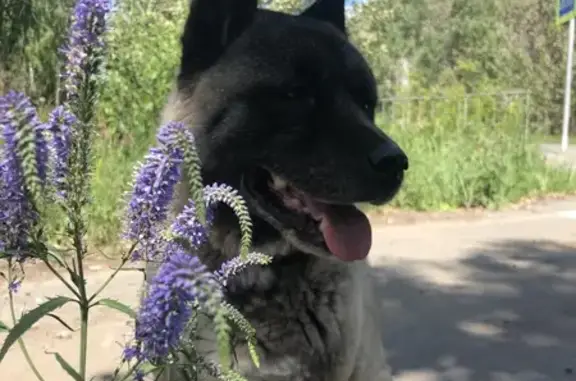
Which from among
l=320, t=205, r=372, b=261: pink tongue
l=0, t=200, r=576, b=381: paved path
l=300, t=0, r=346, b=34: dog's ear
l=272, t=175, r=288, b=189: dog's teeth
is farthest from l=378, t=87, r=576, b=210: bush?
l=272, t=175, r=288, b=189: dog's teeth

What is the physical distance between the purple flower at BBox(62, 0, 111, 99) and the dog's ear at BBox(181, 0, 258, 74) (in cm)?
119

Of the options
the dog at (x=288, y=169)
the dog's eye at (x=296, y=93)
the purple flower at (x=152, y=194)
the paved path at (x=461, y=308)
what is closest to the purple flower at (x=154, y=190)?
the purple flower at (x=152, y=194)

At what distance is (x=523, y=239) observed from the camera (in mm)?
6035

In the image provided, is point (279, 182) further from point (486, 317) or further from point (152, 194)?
point (486, 317)

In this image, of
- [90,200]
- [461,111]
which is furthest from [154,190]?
[461,111]

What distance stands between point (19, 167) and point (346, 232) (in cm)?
130

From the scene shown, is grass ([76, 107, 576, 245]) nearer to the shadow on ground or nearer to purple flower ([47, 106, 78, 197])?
the shadow on ground

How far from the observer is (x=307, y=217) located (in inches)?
78.3

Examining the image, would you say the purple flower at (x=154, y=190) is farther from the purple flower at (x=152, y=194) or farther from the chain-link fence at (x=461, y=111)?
the chain-link fence at (x=461, y=111)

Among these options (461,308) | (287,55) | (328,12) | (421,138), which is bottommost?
(461,308)

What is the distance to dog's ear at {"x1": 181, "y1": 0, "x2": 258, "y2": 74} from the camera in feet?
6.44

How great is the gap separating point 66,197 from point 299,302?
116cm

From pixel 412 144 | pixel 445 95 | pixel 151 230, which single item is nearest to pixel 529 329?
pixel 151 230

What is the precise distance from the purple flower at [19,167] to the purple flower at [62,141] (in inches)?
2.2
